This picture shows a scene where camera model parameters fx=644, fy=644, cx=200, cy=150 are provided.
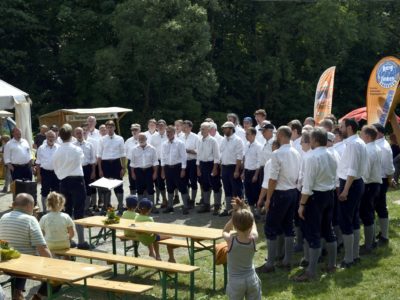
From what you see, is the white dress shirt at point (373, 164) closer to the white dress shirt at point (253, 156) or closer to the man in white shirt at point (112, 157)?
the white dress shirt at point (253, 156)

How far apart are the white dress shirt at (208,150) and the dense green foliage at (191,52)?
17837mm

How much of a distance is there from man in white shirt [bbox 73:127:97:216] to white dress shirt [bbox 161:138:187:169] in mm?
1478

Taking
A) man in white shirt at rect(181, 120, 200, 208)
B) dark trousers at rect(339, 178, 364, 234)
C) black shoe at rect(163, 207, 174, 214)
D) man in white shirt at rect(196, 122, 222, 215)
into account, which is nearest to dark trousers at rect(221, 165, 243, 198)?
man in white shirt at rect(196, 122, 222, 215)

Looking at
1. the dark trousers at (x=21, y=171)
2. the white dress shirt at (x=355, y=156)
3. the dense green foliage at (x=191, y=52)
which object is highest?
the dense green foliage at (x=191, y=52)

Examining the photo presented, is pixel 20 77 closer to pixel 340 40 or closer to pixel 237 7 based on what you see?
pixel 237 7

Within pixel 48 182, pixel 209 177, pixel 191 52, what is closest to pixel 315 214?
pixel 209 177

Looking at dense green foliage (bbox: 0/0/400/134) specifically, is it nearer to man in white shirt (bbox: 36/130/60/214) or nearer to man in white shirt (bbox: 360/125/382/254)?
man in white shirt (bbox: 36/130/60/214)

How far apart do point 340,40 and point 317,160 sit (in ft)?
103

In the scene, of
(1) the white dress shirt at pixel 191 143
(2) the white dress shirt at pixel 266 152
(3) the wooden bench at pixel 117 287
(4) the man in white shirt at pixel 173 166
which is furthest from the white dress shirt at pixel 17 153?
(3) the wooden bench at pixel 117 287

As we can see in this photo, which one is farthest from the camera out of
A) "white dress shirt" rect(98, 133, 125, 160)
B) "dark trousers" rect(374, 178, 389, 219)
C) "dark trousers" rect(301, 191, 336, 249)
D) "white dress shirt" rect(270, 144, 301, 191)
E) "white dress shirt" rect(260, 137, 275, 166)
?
"white dress shirt" rect(98, 133, 125, 160)

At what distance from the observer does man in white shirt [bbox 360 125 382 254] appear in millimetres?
9219

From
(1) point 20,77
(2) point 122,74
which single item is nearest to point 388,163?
(2) point 122,74

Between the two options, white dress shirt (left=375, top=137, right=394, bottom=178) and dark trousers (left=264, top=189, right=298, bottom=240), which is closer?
dark trousers (left=264, top=189, right=298, bottom=240)

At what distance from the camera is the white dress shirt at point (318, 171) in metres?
8.00
